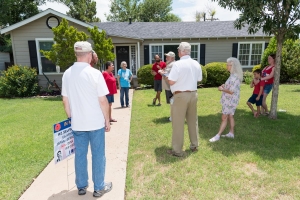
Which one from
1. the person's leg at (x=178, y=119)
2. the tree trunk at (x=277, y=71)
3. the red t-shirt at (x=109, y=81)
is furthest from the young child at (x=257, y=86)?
the red t-shirt at (x=109, y=81)

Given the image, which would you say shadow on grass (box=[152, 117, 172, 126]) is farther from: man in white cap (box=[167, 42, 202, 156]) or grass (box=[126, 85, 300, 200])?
man in white cap (box=[167, 42, 202, 156])

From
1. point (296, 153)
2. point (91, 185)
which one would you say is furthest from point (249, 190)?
point (91, 185)

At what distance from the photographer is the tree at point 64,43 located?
916 centimetres

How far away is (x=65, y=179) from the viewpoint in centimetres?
322

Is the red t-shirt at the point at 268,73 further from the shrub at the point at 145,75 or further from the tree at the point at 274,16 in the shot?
the shrub at the point at 145,75

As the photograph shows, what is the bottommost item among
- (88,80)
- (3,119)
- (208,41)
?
(3,119)

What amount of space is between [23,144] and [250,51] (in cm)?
1337

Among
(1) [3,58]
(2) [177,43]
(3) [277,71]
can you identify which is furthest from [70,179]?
(1) [3,58]

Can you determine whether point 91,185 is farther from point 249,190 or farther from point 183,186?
point 249,190

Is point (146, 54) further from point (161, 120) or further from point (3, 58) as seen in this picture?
point (3, 58)

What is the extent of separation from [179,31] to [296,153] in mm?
11548

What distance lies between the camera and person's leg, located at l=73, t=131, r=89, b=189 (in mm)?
2590

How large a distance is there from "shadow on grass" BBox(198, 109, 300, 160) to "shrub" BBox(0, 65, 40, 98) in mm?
8491

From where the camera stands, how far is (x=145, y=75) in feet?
39.0
